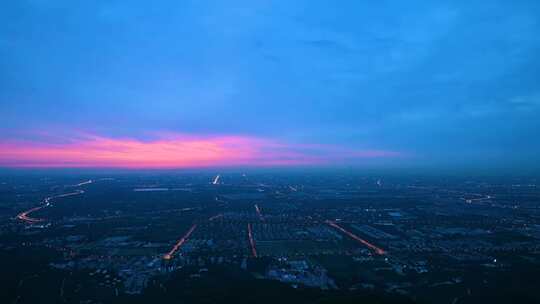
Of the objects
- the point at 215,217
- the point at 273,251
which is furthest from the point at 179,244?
the point at 215,217

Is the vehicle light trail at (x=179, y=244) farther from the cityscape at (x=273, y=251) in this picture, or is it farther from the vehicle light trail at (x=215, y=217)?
the vehicle light trail at (x=215, y=217)

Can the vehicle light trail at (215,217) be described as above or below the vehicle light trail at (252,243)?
above

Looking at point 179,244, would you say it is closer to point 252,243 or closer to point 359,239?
point 252,243

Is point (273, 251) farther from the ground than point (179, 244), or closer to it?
farther from the ground

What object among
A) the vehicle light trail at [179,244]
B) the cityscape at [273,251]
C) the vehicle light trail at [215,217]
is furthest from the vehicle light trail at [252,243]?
the vehicle light trail at [215,217]

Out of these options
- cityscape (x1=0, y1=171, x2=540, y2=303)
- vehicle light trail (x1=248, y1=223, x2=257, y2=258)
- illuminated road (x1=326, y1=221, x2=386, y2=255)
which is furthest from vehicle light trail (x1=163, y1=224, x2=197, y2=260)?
illuminated road (x1=326, y1=221, x2=386, y2=255)

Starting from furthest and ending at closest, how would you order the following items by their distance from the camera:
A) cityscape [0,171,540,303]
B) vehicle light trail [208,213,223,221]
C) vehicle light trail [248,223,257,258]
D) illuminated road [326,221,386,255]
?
vehicle light trail [208,213,223,221] → illuminated road [326,221,386,255] → vehicle light trail [248,223,257,258] → cityscape [0,171,540,303]

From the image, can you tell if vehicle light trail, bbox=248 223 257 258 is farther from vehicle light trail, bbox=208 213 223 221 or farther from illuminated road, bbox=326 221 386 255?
illuminated road, bbox=326 221 386 255

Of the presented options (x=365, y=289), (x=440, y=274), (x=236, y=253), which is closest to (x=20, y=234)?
(x=236, y=253)

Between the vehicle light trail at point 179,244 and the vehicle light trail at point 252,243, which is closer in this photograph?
the vehicle light trail at point 179,244

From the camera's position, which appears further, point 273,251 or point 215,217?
point 215,217

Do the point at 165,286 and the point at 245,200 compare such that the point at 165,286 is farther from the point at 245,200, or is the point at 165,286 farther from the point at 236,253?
the point at 245,200

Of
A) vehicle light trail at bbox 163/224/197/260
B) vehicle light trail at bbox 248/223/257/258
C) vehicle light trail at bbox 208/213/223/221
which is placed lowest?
vehicle light trail at bbox 163/224/197/260
